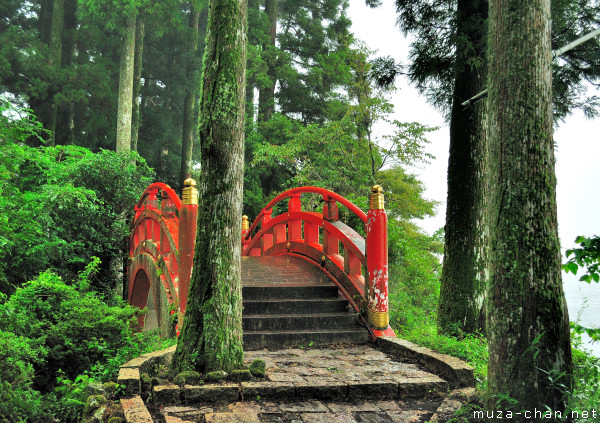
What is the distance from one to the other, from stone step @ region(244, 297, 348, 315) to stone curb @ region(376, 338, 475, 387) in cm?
94

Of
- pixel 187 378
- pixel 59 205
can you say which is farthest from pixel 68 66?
pixel 187 378

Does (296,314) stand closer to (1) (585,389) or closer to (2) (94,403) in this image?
(2) (94,403)

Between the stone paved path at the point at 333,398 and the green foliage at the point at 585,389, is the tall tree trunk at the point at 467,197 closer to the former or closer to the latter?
the stone paved path at the point at 333,398

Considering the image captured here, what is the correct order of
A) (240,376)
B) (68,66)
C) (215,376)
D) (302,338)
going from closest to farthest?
(215,376) → (240,376) → (302,338) → (68,66)

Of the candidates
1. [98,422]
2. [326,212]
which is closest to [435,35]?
[326,212]

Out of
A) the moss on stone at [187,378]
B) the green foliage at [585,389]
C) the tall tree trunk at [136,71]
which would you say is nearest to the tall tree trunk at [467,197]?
the green foliage at [585,389]

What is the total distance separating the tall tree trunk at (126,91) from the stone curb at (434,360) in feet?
38.8

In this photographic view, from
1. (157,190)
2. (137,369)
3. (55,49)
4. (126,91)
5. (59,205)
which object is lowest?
(137,369)

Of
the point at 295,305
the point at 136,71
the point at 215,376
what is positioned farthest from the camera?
the point at 136,71

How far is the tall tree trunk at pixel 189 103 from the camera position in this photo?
21.2 m

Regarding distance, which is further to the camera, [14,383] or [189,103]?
[189,103]

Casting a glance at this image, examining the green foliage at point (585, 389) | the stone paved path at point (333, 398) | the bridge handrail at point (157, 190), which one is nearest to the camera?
the green foliage at point (585, 389)

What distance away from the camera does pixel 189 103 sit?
2216cm

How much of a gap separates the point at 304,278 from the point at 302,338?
1.64 meters
